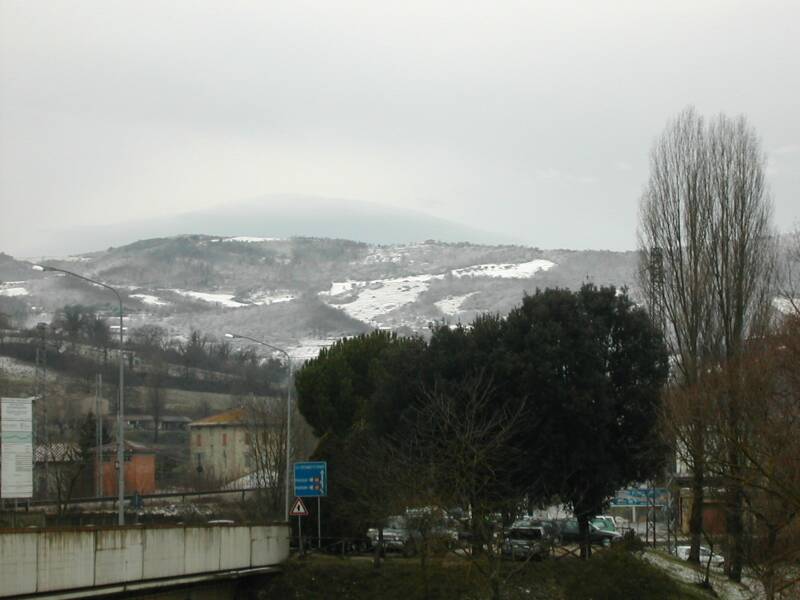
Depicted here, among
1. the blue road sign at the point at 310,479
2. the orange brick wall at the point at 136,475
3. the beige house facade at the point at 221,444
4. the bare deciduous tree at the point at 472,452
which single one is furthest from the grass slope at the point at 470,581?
the beige house facade at the point at 221,444

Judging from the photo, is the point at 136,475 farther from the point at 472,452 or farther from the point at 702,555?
the point at 472,452

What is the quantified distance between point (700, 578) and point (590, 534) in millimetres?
8283

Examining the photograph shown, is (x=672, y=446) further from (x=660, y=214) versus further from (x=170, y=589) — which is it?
(x=170, y=589)

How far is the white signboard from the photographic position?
32031 millimetres

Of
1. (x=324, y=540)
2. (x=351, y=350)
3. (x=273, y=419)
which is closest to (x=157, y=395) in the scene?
(x=273, y=419)

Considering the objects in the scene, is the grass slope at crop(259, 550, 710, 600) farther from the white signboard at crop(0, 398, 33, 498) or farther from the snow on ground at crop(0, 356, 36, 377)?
the snow on ground at crop(0, 356, 36, 377)

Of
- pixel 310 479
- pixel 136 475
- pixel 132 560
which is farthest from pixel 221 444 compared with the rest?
pixel 132 560

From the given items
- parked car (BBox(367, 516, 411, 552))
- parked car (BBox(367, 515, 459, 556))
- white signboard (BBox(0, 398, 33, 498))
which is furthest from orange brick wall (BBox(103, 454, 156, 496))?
white signboard (BBox(0, 398, 33, 498))

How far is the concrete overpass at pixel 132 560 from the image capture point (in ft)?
97.5

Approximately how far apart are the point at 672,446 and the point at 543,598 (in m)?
7.79

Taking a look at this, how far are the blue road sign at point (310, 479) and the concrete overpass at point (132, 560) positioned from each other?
9.30ft

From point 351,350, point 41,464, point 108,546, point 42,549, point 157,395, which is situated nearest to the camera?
point 42,549

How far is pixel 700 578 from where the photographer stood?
162ft

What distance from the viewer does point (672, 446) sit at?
46562 millimetres
